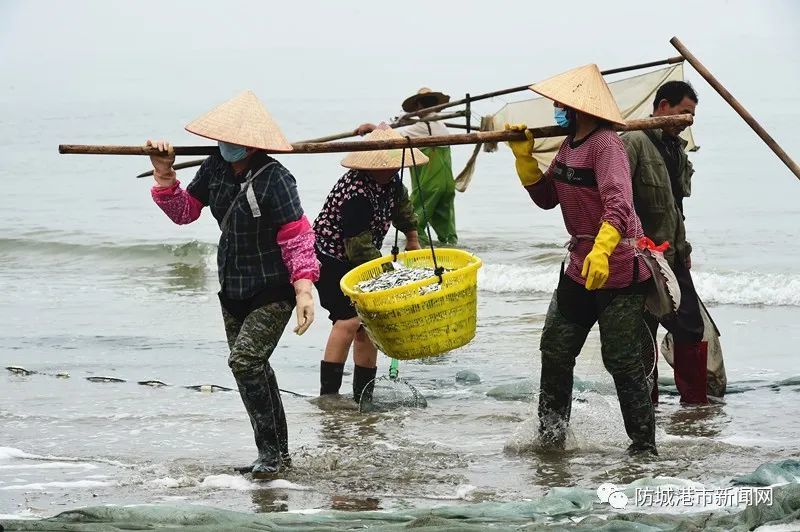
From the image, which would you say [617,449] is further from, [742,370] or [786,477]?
[742,370]

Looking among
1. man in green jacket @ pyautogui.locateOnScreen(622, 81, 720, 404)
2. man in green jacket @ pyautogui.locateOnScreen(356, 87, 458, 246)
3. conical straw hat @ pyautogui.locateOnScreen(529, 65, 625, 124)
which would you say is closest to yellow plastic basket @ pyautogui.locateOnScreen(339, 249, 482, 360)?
conical straw hat @ pyautogui.locateOnScreen(529, 65, 625, 124)

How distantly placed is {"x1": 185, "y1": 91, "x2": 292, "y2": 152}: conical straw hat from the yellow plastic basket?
2.70 ft

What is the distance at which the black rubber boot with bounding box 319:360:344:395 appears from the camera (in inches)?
295

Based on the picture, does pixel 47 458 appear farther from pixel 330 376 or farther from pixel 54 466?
pixel 330 376

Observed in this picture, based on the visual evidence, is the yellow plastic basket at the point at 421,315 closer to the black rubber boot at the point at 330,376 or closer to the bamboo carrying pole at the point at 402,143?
the bamboo carrying pole at the point at 402,143

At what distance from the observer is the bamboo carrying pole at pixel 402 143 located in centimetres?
543

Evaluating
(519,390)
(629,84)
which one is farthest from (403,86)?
(519,390)

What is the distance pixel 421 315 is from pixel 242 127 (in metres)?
1.17

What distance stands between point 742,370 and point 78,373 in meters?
4.80

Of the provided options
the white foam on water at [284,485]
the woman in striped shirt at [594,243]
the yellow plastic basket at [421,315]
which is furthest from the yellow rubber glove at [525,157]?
the white foam on water at [284,485]

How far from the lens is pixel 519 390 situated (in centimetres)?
765

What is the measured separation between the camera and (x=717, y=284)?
511 inches

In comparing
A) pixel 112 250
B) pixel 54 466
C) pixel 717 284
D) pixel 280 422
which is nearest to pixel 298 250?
pixel 280 422

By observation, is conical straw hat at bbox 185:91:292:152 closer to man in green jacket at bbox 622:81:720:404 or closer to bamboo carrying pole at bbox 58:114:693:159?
bamboo carrying pole at bbox 58:114:693:159
